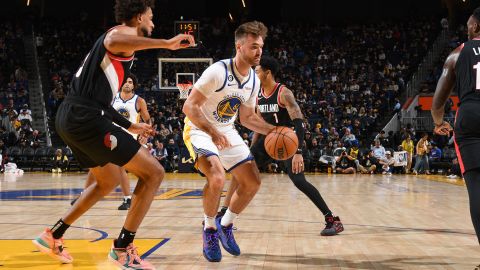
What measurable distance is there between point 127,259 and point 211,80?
164 centimetres

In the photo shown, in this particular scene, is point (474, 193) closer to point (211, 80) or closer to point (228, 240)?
point (228, 240)

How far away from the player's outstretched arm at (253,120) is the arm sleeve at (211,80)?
43 centimetres

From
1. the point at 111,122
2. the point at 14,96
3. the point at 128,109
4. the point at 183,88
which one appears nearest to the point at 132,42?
the point at 111,122

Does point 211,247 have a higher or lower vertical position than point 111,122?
lower

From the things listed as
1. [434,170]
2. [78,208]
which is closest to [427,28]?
[434,170]

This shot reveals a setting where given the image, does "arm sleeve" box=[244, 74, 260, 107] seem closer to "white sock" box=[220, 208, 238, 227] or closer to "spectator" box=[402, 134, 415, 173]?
"white sock" box=[220, 208, 238, 227]

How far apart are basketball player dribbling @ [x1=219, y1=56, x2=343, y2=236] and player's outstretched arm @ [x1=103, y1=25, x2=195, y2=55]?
103 inches

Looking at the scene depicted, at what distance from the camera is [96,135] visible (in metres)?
4.25

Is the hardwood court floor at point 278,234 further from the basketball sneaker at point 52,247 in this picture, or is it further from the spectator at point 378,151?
the spectator at point 378,151

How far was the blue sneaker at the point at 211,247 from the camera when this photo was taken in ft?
15.8

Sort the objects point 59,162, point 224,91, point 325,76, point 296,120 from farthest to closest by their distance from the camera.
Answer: point 325,76
point 59,162
point 296,120
point 224,91

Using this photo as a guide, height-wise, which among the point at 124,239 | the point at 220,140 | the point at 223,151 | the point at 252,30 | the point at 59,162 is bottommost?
the point at 59,162

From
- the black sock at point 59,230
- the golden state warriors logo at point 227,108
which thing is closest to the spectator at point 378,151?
the golden state warriors logo at point 227,108

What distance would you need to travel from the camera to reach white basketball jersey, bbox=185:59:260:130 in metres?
5.06
